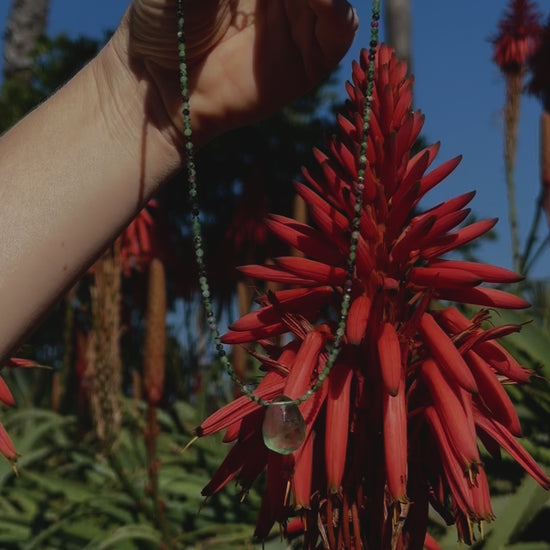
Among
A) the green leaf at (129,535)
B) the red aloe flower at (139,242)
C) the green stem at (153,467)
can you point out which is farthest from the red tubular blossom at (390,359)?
the red aloe flower at (139,242)

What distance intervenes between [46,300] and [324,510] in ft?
1.37

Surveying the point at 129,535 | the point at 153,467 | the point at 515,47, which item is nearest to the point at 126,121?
the point at 153,467

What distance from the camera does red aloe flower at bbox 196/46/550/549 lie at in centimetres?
89

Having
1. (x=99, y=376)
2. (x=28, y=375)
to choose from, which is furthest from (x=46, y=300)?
(x=28, y=375)

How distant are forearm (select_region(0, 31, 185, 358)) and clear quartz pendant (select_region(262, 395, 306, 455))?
1.12 feet

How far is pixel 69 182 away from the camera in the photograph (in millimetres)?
1036

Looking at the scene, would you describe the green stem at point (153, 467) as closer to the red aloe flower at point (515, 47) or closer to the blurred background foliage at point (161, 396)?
the blurred background foliage at point (161, 396)

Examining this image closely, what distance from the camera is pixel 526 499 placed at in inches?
64.9

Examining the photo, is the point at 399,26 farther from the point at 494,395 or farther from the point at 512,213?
the point at 494,395

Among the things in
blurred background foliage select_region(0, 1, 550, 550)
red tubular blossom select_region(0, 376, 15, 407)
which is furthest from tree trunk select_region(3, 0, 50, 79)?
red tubular blossom select_region(0, 376, 15, 407)

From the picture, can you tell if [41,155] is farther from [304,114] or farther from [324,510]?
[304,114]

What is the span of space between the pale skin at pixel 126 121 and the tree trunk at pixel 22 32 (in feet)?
15.5

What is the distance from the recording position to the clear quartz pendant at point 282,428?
0.83 m

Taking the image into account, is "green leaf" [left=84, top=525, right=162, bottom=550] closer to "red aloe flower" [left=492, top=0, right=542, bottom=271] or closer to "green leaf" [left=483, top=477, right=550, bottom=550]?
"green leaf" [left=483, top=477, right=550, bottom=550]
